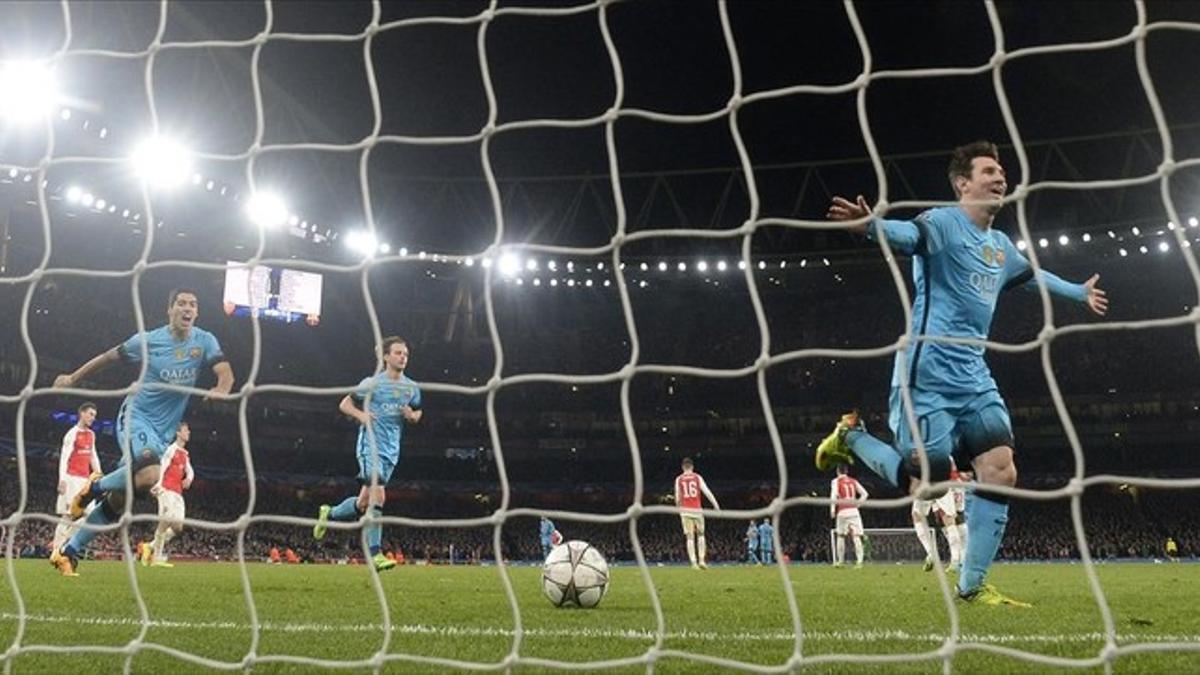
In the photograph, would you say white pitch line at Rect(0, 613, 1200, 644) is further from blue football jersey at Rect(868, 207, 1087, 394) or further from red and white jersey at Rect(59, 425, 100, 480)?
red and white jersey at Rect(59, 425, 100, 480)

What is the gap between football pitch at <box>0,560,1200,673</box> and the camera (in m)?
3.69

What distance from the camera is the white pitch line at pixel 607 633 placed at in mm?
4551

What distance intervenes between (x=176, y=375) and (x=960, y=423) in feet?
18.6

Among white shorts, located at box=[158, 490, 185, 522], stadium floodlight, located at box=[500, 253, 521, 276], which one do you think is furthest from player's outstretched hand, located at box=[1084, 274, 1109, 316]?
stadium floodlight, located at box=[500, 253, 521, 276]

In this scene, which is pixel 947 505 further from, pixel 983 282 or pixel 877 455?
pixel 983 282

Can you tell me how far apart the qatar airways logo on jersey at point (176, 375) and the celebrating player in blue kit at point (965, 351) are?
5.23 m

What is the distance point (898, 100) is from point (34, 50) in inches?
657

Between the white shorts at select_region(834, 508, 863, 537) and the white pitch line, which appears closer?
the white pitch line

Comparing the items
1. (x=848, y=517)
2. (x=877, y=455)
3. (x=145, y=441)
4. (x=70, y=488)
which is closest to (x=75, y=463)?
(x=70, y=488)

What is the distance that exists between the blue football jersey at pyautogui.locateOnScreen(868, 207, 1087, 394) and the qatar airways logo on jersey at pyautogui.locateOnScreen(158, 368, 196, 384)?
5290 mm

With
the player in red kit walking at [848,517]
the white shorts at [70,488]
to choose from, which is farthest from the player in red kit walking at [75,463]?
the player in red kit walking at [848,517]

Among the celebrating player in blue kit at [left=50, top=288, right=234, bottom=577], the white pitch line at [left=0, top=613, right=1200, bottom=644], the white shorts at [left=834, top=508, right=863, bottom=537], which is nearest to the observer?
the white pitch line at [left=0, top=613, right=1200, bottom=644]

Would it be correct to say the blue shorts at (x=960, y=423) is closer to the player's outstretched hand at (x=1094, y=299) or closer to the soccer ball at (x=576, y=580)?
the player's outstretched hand at (x=1094, y=299)

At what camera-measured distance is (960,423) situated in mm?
5180
